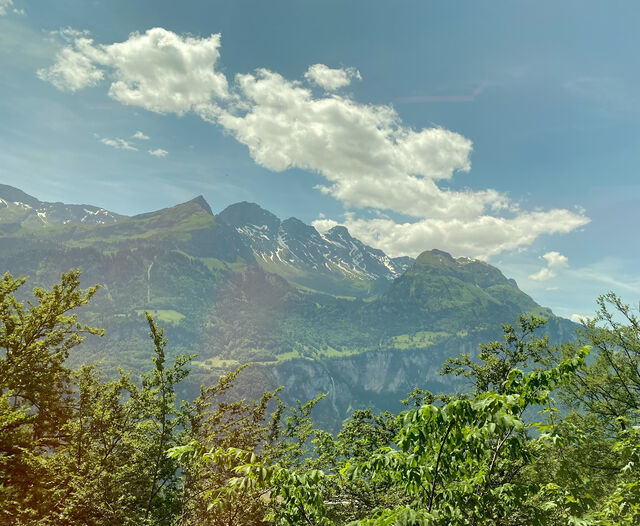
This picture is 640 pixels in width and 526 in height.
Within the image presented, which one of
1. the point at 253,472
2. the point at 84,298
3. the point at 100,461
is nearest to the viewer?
the point at 253,472

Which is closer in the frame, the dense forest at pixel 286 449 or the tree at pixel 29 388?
the dense forest at pixel 286 449

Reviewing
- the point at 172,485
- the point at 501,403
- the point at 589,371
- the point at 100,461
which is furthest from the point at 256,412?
the point at 589,371

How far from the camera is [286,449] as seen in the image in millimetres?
17812

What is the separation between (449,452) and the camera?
5.55m

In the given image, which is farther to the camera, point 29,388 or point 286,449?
point 286,449

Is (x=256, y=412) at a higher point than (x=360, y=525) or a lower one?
lower

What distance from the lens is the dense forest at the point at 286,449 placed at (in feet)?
17.3

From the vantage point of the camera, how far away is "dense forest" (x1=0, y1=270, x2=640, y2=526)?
17.3 feet

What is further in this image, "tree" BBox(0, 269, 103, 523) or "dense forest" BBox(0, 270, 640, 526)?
"tree" BBox(0, 269, 103, 523)

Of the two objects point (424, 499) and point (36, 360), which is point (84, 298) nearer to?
point (36, 360)

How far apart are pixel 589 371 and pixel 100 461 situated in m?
32.3

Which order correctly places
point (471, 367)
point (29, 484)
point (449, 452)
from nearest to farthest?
point (449, 452) < point (29, 484) < point (471, 367)

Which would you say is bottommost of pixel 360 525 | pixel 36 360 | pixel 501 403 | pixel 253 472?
pixel 36 360

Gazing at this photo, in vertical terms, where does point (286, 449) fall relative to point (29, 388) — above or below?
below
